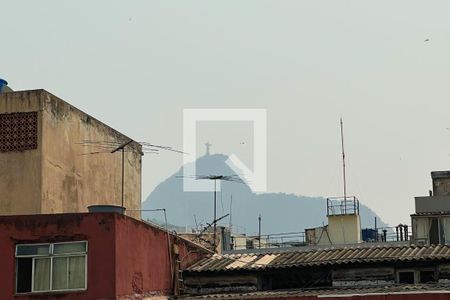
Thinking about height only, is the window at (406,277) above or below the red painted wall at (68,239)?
below

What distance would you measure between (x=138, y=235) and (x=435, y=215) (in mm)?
16849

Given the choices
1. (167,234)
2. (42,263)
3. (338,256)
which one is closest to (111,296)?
(42,263)

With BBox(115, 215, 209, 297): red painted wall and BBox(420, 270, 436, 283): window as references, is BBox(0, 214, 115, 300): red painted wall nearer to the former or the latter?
BBox(115, 215, 209, 297): red painted wall

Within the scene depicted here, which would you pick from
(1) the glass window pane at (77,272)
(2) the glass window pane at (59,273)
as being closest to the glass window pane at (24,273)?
(2) the glass window pane at (59,273)

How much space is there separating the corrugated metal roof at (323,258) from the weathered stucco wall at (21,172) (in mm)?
5917

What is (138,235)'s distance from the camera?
24.4 meters

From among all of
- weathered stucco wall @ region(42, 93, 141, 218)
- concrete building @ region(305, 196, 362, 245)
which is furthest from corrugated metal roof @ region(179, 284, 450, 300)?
concrete building @ region(305, 196, 362, 245)

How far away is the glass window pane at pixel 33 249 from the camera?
23062mm

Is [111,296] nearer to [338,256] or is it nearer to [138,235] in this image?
[138,235]

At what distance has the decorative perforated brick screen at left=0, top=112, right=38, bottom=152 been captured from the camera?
26922 millimetres

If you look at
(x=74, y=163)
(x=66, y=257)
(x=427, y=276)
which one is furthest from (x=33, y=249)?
(x=427, y=276)

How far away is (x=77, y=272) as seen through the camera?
75.3 feet

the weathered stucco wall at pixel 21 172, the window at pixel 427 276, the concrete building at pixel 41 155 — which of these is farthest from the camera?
the concrete building at pixel 41 155

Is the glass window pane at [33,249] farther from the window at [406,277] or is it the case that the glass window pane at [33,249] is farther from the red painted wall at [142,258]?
the window at [406,277]
